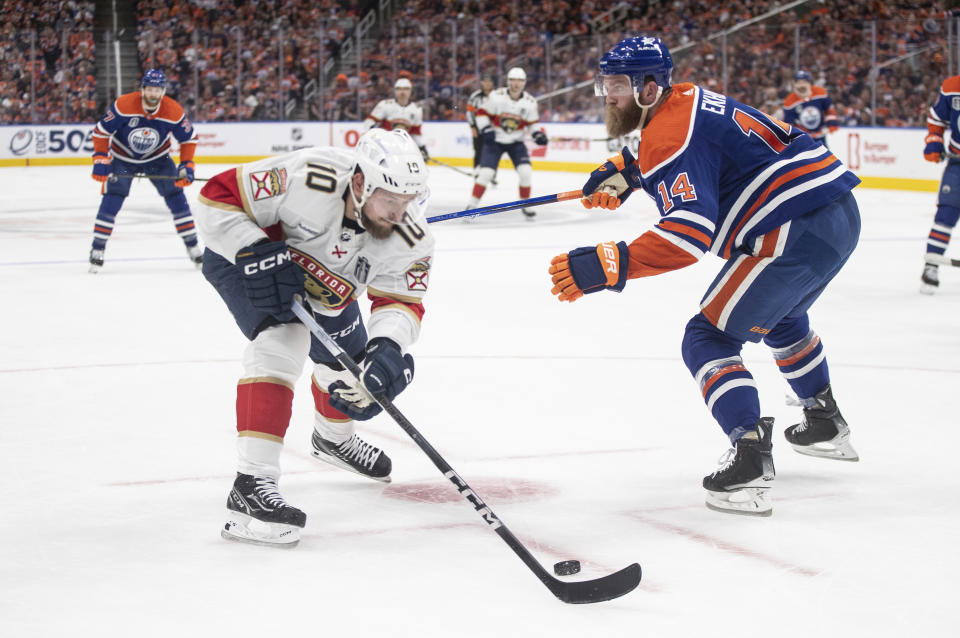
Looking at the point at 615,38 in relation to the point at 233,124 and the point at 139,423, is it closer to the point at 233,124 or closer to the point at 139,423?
the point at 233,124

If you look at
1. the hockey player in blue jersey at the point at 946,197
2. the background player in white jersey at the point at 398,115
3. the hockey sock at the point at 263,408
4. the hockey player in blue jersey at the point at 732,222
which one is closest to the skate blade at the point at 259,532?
the hockey sock at the point at 263,408

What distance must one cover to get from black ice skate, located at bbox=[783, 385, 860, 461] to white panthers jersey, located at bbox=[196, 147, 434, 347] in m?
1.31

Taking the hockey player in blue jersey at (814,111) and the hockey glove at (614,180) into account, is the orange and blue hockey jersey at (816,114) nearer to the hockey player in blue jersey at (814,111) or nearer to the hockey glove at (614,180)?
the hockey player in blue jersey at (814,111)

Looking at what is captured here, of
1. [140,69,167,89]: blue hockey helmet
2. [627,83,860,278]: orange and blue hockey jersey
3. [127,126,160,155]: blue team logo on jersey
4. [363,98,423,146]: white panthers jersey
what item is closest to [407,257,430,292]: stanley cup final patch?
[627,83,860,278]: orange and blue hockey jersey

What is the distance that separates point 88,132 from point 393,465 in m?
15.0

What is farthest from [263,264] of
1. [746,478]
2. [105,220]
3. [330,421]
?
[105,220]

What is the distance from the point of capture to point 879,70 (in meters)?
13.1

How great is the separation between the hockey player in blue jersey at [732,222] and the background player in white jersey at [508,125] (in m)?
8.06

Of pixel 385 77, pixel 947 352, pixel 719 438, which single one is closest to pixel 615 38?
pixel 385 77

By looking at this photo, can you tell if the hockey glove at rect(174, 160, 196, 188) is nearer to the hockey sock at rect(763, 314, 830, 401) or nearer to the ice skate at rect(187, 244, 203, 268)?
the ice skate at rect(187, 244, 203, 268)

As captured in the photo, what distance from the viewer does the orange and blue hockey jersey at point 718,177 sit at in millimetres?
2775

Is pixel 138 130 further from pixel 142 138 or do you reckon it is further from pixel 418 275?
pixel 418 275

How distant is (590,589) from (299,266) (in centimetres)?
106

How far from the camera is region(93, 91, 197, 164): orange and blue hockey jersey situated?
7.80 metres
